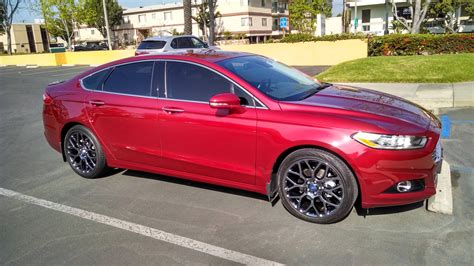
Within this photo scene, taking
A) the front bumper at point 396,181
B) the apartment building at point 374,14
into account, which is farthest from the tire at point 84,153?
the apartment building at point 374,14

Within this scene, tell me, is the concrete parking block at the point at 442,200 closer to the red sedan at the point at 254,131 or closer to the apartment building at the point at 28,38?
the red sedan at the point at 254,131

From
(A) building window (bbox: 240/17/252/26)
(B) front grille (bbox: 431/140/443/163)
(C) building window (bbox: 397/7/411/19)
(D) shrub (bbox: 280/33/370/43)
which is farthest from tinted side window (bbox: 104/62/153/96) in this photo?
(C) building window (bbox: 397/7/411/19)

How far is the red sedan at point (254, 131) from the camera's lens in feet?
10.7

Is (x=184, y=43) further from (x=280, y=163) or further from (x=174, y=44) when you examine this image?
(x=280, y=163)

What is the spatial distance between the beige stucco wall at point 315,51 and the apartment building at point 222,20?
31427mm

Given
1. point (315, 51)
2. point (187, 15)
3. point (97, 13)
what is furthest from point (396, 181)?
point (97, 13)

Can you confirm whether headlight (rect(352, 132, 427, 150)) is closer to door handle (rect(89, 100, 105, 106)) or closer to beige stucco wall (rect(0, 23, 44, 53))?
door handle (rect(89, 100, 105, 106))

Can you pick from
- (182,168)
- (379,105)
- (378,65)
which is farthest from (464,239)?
(378,65)

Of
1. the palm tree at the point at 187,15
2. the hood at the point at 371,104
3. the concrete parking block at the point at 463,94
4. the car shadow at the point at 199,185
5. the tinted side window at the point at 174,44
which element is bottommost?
the car shadow at the point at 199,185

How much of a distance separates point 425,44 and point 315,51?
5.34 metres

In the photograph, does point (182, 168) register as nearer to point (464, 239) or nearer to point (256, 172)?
point (256, 172)

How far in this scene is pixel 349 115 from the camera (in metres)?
3.38

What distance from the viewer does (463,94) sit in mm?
9000

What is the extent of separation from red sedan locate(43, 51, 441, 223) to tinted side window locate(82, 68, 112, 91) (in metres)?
0.01
